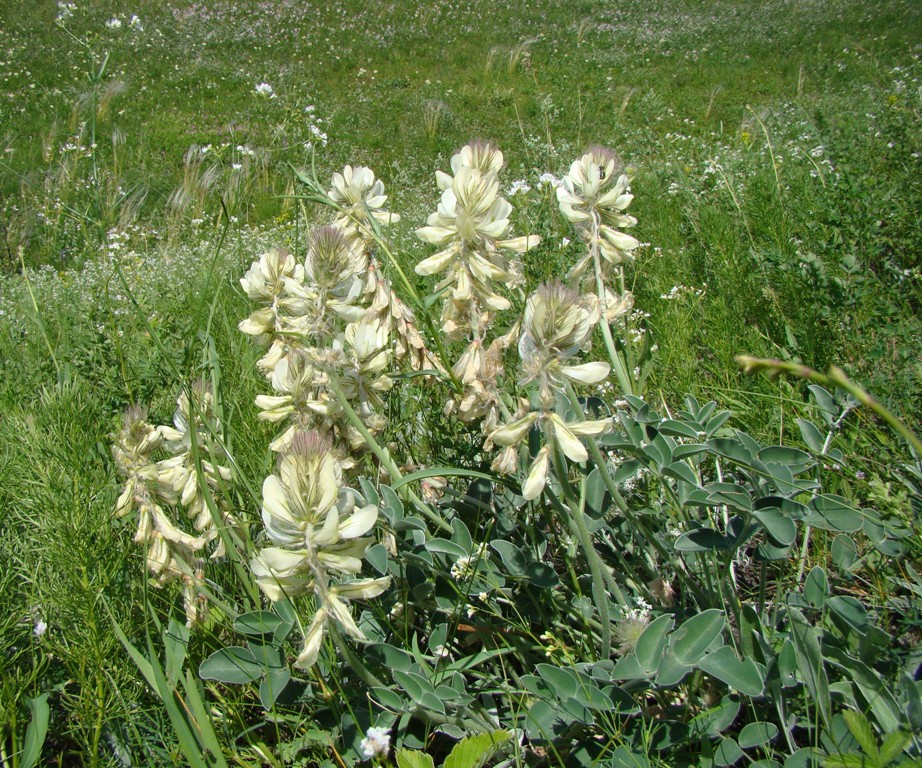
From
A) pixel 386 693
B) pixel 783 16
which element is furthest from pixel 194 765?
pixel 783 16

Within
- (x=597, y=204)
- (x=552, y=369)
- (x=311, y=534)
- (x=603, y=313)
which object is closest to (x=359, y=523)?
(x=311, y=534)

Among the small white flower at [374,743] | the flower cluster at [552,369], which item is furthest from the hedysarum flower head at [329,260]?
the small white flower at [374,743]

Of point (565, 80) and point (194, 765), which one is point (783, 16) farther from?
point (194, 765)

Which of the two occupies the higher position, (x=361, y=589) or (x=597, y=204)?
(x=597, y=204)

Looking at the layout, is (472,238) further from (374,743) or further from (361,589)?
(374,743)

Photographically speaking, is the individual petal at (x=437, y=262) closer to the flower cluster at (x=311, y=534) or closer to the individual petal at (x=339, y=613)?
the flower cluster at (x=311, y=534)

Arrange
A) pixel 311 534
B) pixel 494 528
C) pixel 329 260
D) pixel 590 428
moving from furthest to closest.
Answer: pixel 494 528
pixel 329 260
pixel 590 428
pixel 311 534

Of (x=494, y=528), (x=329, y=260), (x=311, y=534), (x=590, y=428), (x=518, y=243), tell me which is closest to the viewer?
(x=311, y=534)

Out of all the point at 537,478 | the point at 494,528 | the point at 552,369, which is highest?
the point at 552,369

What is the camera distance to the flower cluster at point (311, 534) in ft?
3.00

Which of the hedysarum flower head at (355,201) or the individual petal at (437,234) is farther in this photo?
the hedysarum flower head at (355,201)

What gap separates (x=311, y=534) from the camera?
3.04ft

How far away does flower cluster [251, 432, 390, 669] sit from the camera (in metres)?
0.91

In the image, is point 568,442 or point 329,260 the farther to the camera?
point 329,260
